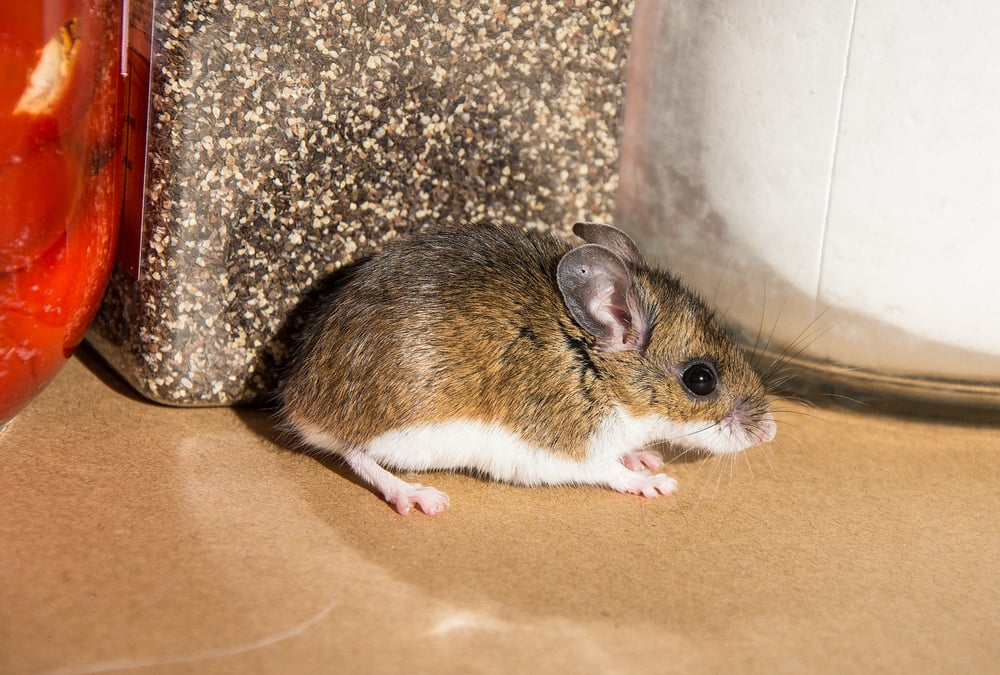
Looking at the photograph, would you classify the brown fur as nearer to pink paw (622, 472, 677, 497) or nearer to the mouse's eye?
the mouse's eye

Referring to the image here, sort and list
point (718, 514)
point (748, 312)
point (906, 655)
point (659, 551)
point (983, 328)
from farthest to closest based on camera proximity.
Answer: point (748, 312) → point (983, 328) → point (718, 514) → point (659, 551) → point (906, 655)

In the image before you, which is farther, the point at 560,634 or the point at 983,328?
the point at 983,328

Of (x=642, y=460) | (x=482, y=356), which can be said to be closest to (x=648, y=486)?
(x=642, y=460)

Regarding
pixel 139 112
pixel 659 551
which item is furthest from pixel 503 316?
pixel 139 112

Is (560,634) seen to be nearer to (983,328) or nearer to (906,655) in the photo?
(906,655)

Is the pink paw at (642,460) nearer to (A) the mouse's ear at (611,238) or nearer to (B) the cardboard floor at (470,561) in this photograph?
(B) the cardboard floor at (470,561)

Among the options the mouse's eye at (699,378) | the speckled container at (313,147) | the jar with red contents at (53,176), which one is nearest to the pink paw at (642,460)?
the mouse's eye at (699,378)

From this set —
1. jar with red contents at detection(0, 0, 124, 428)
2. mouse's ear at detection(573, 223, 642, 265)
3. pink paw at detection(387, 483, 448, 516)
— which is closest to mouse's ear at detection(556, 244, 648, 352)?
mouse's ear at detection(573, 223, 642, 265)
